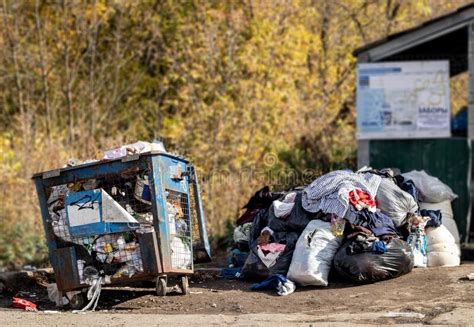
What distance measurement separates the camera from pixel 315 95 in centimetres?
1653

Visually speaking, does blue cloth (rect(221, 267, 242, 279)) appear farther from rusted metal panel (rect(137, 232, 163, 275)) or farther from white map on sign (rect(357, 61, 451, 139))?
white map on sign (rect(357, 61, 451, 139))

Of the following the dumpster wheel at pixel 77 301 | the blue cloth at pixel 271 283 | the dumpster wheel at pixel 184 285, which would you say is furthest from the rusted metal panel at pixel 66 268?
the blue cloth at pixel 271 283

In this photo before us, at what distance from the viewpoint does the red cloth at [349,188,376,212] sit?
26.7ft

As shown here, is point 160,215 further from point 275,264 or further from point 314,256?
point 314,256

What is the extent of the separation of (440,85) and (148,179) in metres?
5.29

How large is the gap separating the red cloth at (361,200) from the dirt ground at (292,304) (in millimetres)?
770

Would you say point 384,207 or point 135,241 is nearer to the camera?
point 135,241

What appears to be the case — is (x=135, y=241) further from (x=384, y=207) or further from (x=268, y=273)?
(x=384, y=207)

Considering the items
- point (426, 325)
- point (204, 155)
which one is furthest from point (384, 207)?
point (204, 155)

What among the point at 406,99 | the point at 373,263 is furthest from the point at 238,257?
the point at 406,99

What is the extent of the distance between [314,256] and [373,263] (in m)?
0.57

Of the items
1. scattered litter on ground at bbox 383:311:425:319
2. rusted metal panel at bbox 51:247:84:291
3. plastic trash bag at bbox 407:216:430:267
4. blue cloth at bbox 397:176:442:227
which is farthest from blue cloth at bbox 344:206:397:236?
rusted metal panel at bbox 51:247:84:291

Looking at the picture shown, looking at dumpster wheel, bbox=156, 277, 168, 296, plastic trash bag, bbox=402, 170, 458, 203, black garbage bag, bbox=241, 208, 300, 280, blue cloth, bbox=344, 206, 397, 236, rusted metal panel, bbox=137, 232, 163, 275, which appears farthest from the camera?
plastic trash bag, bbox=402, 170, 458, 203

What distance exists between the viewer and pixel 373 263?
7.77 m
